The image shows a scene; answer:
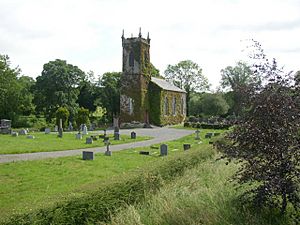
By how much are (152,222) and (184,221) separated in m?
0.62

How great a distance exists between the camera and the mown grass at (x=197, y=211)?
22.4ft

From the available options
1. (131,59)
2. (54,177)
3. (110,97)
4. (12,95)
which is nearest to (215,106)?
(110,97)

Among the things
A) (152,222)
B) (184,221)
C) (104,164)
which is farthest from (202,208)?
(104,164)

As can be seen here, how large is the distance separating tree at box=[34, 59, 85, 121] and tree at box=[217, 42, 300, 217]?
4898 cm

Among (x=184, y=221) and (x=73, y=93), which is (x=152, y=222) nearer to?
(x=184, y=221)

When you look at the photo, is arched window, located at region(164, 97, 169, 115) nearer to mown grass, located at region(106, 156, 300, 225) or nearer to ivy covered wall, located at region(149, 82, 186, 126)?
ivy covered wall, located at region(149, 82, 186, 126)

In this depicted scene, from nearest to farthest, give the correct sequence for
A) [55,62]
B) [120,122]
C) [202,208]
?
[202,208], [120,122], [55,62]

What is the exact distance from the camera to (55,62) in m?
56.8

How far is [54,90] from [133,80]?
1409 centimetres

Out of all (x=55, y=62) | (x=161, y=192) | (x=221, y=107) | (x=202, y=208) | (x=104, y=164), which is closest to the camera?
(x=202, y=208)

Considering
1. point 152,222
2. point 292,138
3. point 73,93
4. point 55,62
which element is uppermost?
point 55,62

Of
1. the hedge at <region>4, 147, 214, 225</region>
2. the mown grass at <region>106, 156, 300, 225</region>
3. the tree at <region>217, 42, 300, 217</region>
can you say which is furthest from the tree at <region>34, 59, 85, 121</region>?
the tree at <region>217, 42, 300, 217</region>

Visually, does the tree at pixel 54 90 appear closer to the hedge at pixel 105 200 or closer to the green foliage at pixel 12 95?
the green foliage at pixel 12 95

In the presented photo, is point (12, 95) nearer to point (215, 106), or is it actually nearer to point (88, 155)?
point (215, 106)
